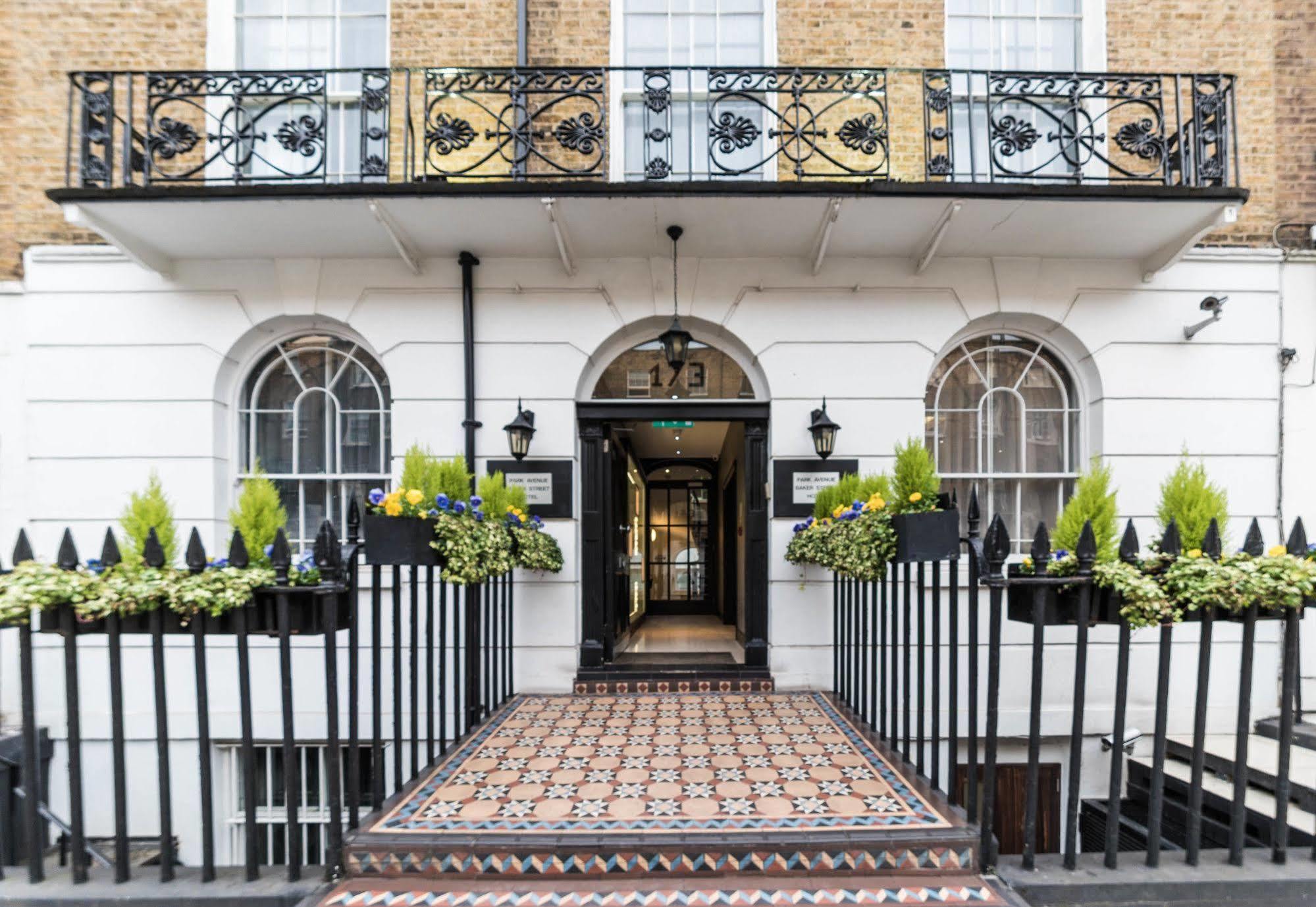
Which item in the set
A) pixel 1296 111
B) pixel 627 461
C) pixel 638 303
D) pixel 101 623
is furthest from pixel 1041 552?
pixel 1296 111

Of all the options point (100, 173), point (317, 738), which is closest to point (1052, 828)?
point (317, 738)

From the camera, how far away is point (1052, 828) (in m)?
6.09

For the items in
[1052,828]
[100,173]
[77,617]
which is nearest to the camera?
[77,617]

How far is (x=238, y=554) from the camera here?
3.29 metres

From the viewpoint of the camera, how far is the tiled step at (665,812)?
3312 mm

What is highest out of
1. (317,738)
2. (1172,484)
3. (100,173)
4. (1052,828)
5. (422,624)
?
(100,173)

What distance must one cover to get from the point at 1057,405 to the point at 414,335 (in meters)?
6.04

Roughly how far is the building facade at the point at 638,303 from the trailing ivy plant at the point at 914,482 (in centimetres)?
211

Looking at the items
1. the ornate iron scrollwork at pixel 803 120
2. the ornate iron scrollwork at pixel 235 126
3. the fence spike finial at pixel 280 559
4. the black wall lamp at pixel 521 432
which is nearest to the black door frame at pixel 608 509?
the black wall lamp at pixel 521 432

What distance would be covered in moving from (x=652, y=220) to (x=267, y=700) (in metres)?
5.31

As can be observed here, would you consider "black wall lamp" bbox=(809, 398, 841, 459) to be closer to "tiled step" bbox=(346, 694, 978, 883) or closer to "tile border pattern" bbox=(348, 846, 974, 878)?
"tiled step" bbox=(346, 694, 978, 883)

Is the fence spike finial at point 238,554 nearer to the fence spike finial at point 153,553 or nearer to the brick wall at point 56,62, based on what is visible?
the fence spike finial at point 153,553

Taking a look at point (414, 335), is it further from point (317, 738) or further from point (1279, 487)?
point (1279, 487)

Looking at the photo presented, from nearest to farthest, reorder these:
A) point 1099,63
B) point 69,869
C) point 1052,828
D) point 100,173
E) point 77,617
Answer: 1. point 77,617
2. point 69,869
3. point 100,173
4. point 1052,828
5. point 1099,63
